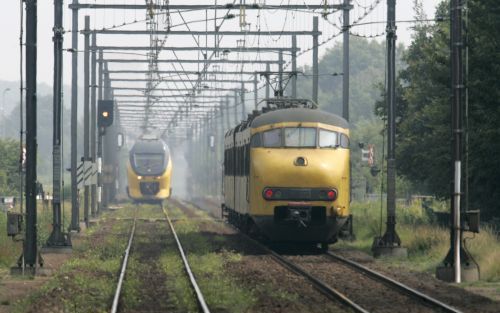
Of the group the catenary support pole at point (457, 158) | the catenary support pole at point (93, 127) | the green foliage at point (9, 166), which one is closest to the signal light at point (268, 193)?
the catenary support pole at point (457, 158)

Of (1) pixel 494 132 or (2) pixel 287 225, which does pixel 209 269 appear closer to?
(2) pixel 287 225

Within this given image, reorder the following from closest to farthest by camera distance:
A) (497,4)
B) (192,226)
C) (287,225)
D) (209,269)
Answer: (209,269) → (287,225) → (497,4) → (192,226)

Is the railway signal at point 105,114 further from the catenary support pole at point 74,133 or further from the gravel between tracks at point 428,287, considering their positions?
the gravel between tracks at point 428,287

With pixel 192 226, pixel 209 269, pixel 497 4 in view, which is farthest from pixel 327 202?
pixel 192 226

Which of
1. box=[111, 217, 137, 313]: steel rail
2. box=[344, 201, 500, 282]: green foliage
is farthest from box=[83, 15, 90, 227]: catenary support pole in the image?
box=[344, 201, 500, 282]: green foliage

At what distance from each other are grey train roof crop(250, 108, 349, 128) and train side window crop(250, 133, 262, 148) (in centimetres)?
27

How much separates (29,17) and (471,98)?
11.6 meters

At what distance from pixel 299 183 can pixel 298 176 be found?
16 cm

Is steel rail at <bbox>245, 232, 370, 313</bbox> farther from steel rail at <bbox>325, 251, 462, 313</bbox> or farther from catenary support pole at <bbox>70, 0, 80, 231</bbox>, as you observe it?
catenary support pole at <bbox>70, 0, 80, 231</bbox>

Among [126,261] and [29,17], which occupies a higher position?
[29,17]

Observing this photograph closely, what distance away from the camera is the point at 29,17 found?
22.0m

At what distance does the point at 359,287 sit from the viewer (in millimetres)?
19828

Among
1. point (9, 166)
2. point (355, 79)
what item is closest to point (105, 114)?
point (9, 166)

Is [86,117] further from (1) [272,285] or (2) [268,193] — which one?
(1) [272,285]
